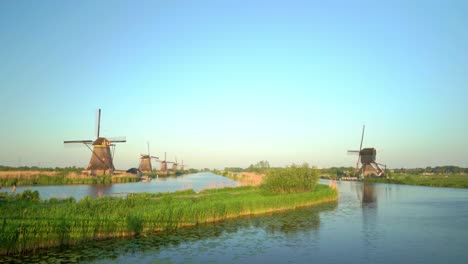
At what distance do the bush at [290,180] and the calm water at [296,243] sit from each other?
9.07 meters

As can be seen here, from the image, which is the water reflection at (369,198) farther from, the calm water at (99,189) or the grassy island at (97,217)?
the calm water at (99,189)

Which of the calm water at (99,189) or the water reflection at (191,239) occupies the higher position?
the calm water at (99,189)

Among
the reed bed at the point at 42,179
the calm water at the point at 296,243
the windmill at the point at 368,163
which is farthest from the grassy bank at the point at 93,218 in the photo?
the windmill at the point at 368,163

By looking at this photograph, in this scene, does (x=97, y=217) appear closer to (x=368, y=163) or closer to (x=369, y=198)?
(x=369, y=198)

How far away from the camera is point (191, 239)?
56.5ft

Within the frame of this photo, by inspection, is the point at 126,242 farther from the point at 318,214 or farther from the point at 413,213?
the point at 413,213

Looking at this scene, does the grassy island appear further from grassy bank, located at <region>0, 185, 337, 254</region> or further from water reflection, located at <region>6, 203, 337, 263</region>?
water reflection, located at <region>6, 203, 337, 263</region>

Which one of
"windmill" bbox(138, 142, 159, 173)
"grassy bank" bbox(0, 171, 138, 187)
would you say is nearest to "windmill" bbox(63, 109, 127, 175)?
"grassy bank" bbox(0, 171, 138, 187)

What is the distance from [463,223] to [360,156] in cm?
6288

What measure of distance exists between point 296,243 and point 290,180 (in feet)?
57.0

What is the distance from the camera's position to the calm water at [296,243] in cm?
1439

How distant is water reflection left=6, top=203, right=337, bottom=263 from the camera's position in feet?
45.2

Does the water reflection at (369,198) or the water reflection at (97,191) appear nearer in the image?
the water reflection at (369,198)

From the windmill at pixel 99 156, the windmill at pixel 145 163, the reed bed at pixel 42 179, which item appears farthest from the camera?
the windmill at pixel 145 163
